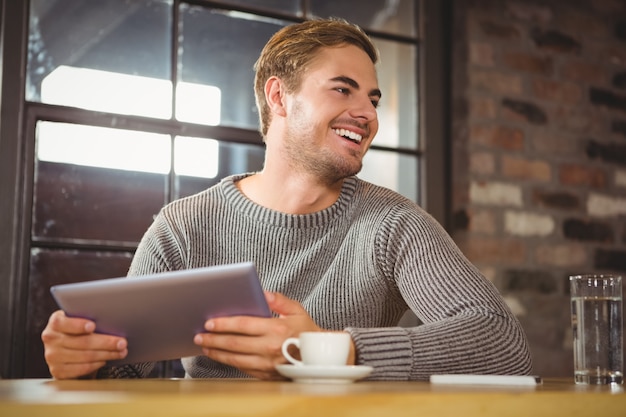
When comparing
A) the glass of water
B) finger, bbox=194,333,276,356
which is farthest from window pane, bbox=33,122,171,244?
the glass of water

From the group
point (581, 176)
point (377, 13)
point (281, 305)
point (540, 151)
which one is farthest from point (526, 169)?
point (281, 305)

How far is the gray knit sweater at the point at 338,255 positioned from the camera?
1.56 m

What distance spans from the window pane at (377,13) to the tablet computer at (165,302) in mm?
1593

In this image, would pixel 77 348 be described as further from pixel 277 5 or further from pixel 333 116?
pixel 277 5

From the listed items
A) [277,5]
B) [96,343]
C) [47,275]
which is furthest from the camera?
[277,5]

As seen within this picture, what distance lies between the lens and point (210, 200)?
6.13 ft

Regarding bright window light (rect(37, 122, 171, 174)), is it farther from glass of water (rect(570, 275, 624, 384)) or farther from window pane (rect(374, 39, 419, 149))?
glass of water (rect(570, 275, 624, 384))

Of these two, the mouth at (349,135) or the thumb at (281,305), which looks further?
the mouth at (349,135)

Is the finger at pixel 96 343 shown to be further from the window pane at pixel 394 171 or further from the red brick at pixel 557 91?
the red brick at pixel 557 91

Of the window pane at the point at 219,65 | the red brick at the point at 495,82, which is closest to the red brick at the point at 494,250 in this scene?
the red brick at the point at 495,82

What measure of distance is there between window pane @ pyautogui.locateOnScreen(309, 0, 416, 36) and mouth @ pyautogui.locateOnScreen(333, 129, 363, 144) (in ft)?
2.72

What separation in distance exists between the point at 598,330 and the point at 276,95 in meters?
1.05

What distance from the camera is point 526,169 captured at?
9.12 feet

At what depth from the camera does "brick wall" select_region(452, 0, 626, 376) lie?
2.70m
